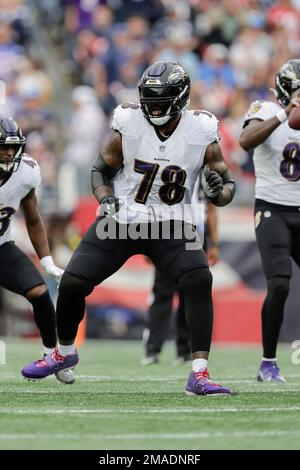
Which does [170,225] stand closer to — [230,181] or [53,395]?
[230,181]

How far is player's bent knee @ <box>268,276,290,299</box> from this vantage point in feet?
22.2

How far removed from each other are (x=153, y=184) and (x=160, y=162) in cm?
13

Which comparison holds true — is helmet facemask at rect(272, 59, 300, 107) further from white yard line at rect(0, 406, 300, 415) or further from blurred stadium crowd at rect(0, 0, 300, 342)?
blurred stadium crowd at rect(0, 0, 300, 342)

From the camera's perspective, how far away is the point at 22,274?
648 cm

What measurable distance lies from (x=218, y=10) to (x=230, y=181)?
8878mm

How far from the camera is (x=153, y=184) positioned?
6105 millimetres

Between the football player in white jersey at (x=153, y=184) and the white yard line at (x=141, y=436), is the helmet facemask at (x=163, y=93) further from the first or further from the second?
the white yard line at (x=141, y=436)

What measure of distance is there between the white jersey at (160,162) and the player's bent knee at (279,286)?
0.89m

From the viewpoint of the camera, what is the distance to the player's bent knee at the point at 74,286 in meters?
6.07

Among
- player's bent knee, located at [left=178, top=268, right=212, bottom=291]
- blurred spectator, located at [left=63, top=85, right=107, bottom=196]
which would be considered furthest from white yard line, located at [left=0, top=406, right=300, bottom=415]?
blurred spectator, located at [left=63, top=85, right=107, bottom=196]
